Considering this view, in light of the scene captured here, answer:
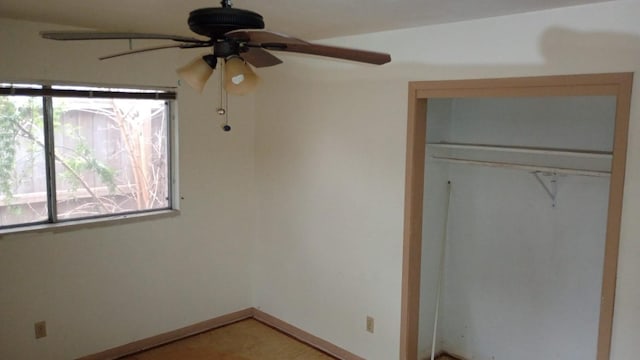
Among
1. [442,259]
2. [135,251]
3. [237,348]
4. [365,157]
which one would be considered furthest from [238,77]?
[237,348]

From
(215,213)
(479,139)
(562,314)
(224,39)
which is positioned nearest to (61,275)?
(215,213)

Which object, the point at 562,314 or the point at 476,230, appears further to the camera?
the point at 476,230

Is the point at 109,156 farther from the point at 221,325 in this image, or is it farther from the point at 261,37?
the point at 261,37

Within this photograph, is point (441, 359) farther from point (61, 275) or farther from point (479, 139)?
point (61, 275)

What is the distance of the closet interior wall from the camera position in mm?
3158

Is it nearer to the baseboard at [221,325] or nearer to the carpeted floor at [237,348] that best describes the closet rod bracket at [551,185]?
the baseboard at [221,325]

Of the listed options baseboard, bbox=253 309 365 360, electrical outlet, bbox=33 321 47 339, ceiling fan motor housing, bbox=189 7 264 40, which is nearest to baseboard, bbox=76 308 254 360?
baseboard, bbox=253 309 365 360

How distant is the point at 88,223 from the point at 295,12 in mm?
2115

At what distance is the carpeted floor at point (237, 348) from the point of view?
381cm

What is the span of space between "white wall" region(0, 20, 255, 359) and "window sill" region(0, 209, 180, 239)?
0.03 meters

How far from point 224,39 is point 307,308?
2.74m

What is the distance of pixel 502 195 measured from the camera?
3.57m

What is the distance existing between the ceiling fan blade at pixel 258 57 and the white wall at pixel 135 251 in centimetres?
184

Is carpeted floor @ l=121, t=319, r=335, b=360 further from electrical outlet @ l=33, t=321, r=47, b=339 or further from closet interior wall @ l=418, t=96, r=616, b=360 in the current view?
closet interior wall @ l=418, t=96, r=616, b=360
